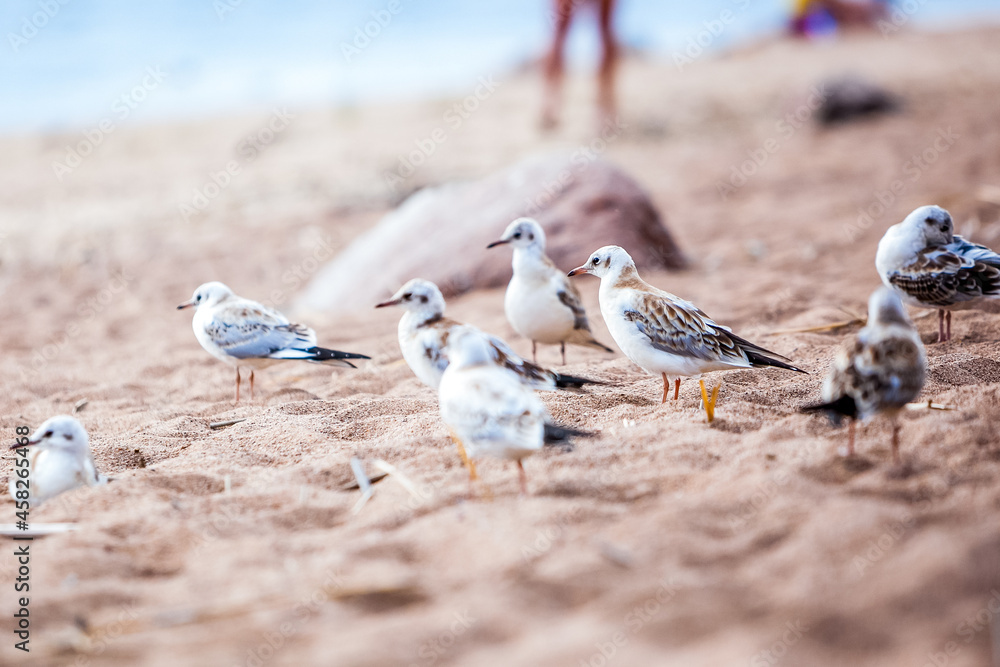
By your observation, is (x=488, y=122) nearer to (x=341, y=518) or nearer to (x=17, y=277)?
(x=17, y=277)

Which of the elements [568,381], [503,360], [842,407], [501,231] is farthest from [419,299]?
Answer: [501,231]

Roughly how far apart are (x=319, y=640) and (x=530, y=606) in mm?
705

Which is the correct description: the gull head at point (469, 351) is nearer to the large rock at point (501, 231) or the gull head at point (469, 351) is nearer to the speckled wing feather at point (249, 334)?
Answer: the speckled wing feather at point (249, 334)

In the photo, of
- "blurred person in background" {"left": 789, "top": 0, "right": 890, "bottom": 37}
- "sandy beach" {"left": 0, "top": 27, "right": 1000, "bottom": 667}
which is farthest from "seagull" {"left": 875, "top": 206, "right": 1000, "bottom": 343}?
"blurred person in background" {"left": 789, "top": 0, "right": 890, "bottom": 37}

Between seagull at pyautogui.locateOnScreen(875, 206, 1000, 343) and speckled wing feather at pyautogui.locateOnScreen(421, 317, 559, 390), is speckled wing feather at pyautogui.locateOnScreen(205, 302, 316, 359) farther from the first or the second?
seagull at pyautogui.locateOnScreen(875, 206, 1000, 343)

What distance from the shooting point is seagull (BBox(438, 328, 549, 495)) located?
3.56 metres

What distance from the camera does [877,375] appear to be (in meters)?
3.58

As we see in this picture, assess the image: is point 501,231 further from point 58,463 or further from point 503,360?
point 58,463

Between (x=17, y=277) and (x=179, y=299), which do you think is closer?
(x=179, y=299)

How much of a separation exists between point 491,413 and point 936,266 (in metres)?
3.59

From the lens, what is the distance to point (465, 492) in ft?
12.4

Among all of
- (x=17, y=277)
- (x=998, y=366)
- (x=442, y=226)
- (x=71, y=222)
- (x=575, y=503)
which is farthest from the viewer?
(x=71, y=222)

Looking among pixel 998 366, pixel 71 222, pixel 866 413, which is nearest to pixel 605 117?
pixel 71 222

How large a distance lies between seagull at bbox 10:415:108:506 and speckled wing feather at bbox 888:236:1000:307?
5.03 m
